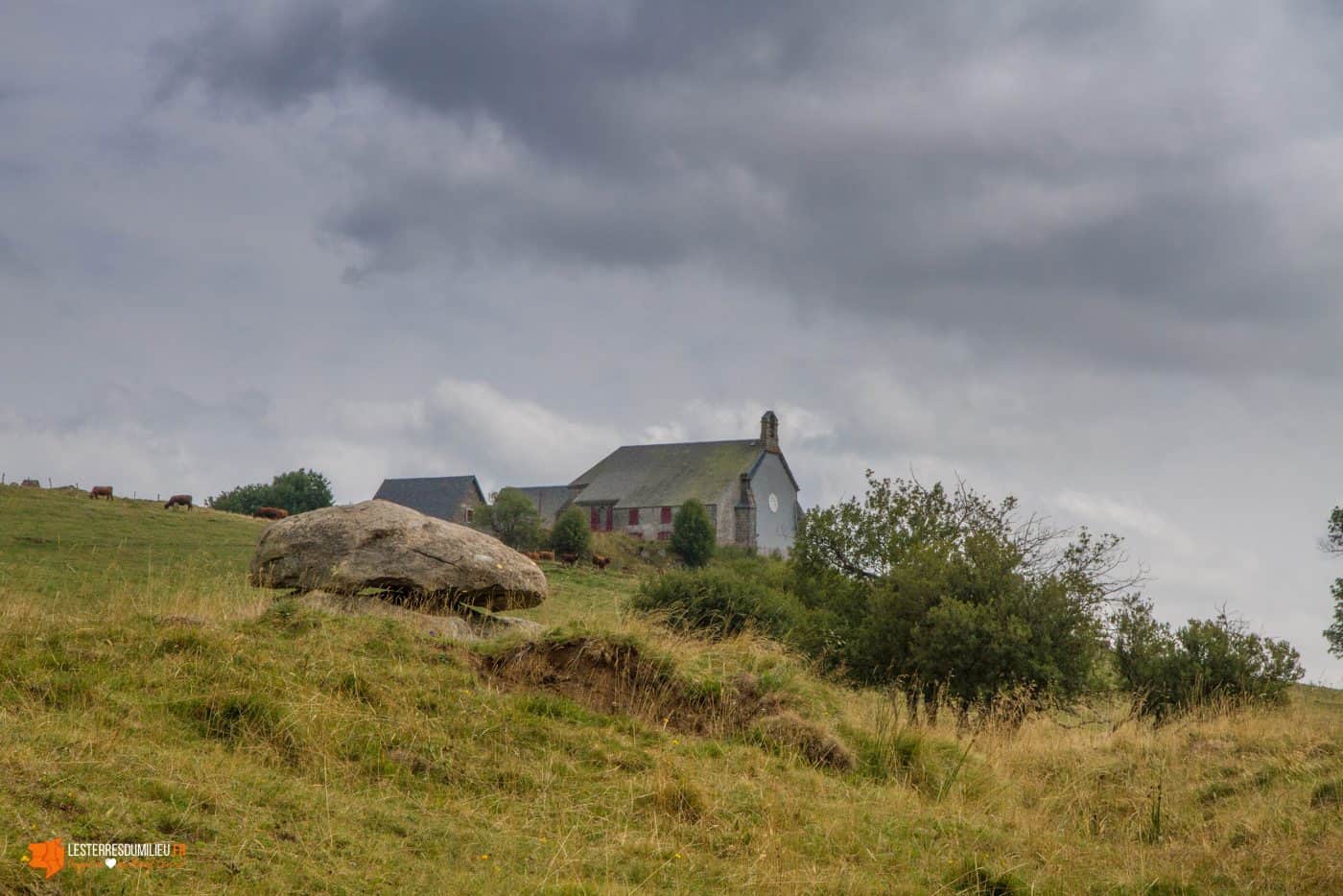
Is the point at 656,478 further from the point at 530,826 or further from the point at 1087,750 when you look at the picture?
the point at 530,826

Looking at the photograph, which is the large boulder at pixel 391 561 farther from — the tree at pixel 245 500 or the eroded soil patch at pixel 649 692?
the tree at pixel 245 500

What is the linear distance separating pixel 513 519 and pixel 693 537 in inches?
432

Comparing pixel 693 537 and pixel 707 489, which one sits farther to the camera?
pixel 707 489

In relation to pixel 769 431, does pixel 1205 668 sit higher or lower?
lower

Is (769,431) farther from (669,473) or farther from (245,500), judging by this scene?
(245,500)

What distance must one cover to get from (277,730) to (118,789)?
2602 mm

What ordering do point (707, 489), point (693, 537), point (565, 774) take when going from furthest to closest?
point (707, 489) < point (693, 537) < point (565, 774)

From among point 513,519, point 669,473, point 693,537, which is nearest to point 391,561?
point 513,519

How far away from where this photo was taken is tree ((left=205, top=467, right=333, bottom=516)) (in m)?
91.4

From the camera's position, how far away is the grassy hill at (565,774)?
9.05 m

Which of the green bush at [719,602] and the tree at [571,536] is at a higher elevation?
the tree at [571,536]

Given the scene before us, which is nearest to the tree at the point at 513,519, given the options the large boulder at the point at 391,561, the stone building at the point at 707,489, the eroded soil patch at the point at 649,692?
the stone building at the point at 707,489

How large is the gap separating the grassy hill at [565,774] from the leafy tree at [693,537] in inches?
2110

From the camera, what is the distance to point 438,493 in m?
90.6
